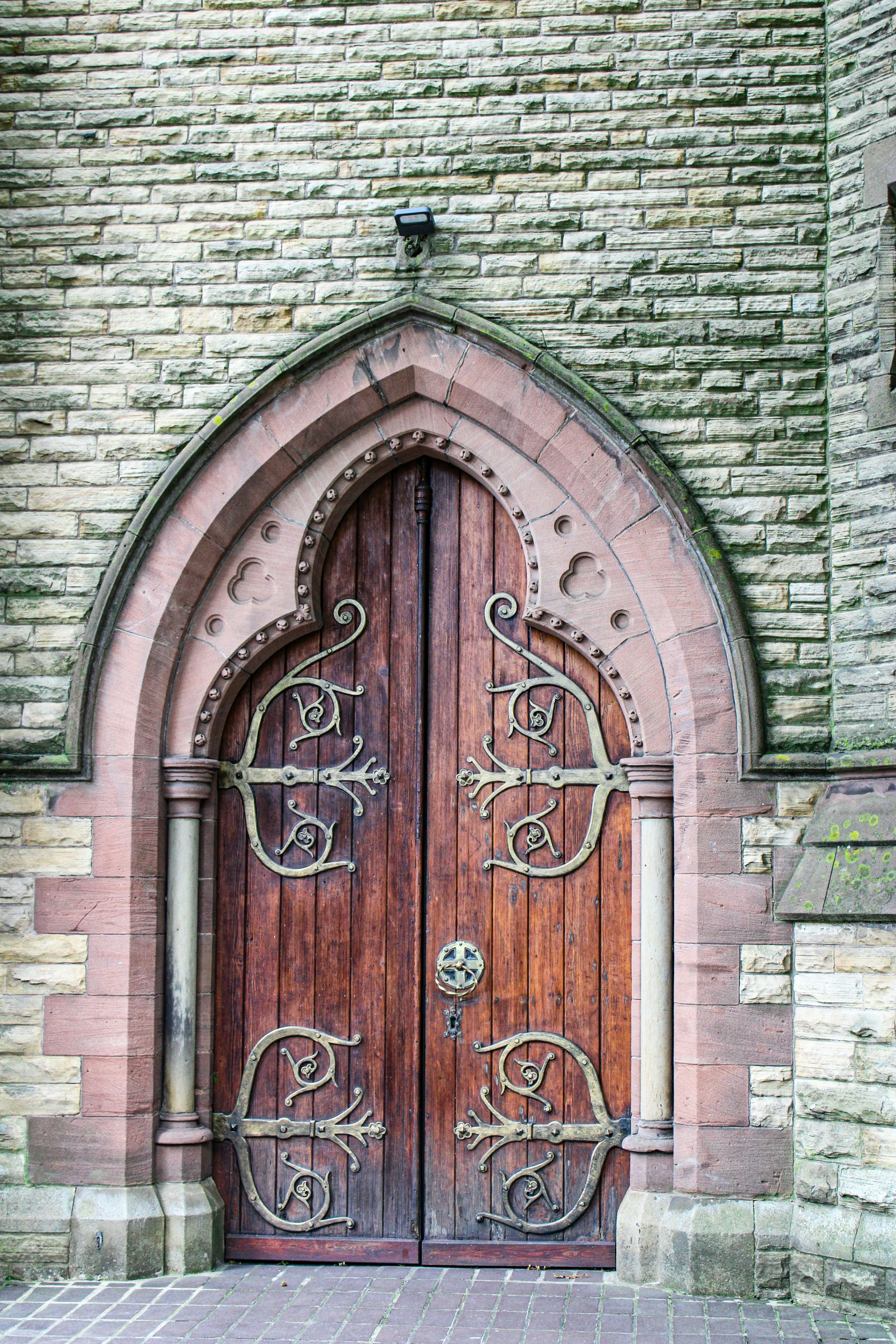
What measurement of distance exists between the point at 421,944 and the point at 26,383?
9.50 feet

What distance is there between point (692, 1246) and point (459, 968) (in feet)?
4.50

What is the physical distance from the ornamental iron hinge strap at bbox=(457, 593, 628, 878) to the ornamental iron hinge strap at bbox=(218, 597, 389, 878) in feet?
1.51

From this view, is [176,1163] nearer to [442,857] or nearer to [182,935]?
[182,935]

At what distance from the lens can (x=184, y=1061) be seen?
537 centimetres

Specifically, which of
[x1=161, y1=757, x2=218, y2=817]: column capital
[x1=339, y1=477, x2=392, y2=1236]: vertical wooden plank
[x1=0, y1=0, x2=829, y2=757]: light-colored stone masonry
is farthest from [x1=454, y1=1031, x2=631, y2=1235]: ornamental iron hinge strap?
[x1=0, y1=0, x2=829, y2=757]: light-colored stone masonry

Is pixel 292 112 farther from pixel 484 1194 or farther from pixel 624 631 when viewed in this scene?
pixel 484 1194

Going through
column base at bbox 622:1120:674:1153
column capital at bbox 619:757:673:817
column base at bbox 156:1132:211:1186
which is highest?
column capital at bbox 619:757:673:817

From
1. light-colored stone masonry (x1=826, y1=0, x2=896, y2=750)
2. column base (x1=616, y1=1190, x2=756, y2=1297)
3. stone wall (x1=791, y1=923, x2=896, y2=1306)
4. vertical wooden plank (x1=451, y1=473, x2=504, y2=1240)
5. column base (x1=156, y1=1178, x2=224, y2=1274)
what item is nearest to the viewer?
stone wall (x1=791, y1=923, x2=896, y2=1306)

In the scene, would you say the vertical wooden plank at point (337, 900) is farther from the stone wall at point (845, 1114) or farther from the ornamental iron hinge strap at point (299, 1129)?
the stone wall at point (845, 1114)

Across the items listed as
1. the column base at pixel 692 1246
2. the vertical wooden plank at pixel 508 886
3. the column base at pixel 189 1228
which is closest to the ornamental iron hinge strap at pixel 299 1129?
the column base at pixel 189 1228

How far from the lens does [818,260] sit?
210 inches

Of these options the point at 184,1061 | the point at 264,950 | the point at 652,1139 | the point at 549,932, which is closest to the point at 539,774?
the point at 549,932

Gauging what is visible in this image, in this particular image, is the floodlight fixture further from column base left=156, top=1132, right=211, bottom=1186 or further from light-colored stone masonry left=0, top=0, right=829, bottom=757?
column base left=156, top=1132, right=211, bottom=1186

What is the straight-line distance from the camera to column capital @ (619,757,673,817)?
526 centimetres
